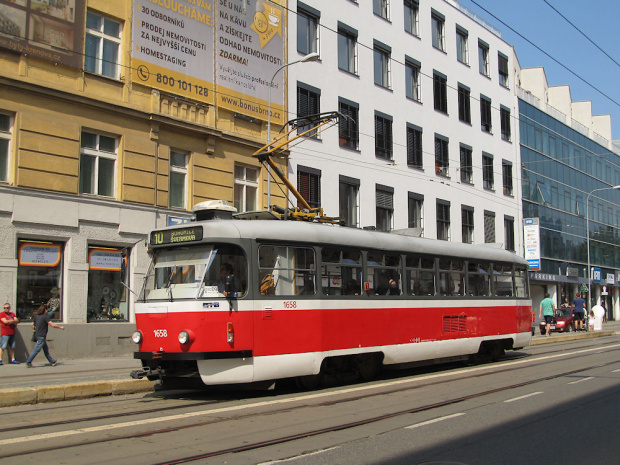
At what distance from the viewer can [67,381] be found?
12.7 metres

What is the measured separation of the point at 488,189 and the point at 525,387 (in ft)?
91.4

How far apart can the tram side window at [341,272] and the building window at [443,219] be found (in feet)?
71.2

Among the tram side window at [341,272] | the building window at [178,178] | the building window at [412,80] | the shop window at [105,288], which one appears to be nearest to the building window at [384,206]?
the building window at [412,80]

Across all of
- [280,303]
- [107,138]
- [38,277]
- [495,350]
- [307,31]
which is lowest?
[495,350]

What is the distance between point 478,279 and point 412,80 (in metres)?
18.4

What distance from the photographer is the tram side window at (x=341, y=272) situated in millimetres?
11594

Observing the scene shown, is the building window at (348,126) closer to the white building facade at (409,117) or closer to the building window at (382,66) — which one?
the white building facade at (409,117)

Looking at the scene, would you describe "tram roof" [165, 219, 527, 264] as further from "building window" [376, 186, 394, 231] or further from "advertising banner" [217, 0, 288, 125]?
"building window" [376, 186, 394, 231]

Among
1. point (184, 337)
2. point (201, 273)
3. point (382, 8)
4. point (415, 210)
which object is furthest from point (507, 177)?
point (184, 337)

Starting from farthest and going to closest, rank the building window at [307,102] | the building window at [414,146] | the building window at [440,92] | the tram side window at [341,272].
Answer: the building window at [440,92]
the building window at [414,146]
the building window at [307,102]
the tram side window at [341,272]

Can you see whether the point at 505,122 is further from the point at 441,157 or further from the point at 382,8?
the point at 382,8

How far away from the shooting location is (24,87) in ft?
55.3

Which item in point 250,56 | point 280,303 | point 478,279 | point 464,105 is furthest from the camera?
point 464,105

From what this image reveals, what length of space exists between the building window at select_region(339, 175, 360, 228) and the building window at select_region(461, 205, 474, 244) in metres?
9.63
